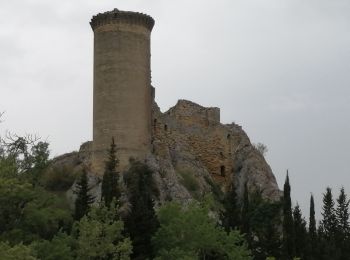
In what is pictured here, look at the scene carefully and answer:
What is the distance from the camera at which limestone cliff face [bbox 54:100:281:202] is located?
172 feet

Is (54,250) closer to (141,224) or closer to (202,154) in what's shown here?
(141,224)

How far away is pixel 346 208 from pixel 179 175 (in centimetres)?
2682

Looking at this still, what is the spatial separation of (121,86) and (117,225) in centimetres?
1623

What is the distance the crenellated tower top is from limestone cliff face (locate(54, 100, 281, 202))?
222 inches

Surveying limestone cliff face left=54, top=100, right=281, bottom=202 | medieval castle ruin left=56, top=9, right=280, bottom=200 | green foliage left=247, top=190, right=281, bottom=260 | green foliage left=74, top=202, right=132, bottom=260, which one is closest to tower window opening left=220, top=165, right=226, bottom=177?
limestone cliff face left=54, top=100, right=281, bottom=202

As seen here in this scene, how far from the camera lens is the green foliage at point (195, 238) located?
120ft

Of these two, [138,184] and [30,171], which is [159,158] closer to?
[138,184]

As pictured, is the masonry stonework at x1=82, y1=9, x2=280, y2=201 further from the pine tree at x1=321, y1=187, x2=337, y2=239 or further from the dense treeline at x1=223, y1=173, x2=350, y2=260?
the pine tree at x1=321, y1=187, x2=337, y2=239

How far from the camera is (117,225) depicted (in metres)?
33.6

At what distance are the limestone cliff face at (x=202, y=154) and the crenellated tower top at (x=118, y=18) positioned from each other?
565cm

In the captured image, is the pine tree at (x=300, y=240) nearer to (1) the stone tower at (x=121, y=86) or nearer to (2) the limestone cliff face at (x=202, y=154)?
(2) the limestone cliff face at (x=202, y=154)

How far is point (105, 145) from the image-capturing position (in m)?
48.4

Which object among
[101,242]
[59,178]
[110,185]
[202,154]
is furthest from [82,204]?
[202,154]

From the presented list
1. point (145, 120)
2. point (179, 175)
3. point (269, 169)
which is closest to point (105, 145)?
point (145, 120)
